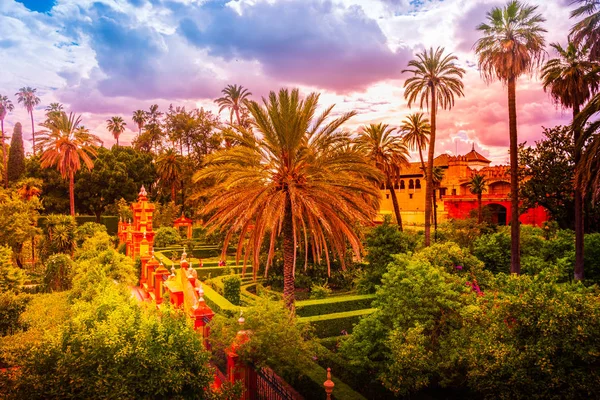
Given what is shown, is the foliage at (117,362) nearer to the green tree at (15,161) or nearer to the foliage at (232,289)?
the foliage at (232,289)

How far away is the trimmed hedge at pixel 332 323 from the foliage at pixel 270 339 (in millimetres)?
4954

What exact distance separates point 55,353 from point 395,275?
319 inches

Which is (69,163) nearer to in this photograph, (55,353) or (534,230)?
(55,353)

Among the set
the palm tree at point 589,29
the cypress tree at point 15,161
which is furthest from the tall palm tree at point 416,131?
the cypress tree at point 15,161

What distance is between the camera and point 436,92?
31.9 meters

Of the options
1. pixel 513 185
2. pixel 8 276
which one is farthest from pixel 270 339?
pixel 513 185

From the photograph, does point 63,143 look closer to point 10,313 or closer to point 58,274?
point 58,274

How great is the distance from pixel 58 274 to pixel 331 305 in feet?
52.4

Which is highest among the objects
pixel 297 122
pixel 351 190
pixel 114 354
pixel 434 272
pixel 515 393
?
pixel 297 122

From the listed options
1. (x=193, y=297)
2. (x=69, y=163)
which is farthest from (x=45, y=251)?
(x=193, y=297)

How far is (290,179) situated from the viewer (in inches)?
547

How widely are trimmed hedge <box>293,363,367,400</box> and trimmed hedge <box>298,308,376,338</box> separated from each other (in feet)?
11.5

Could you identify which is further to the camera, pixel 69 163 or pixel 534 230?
pixel 69 163

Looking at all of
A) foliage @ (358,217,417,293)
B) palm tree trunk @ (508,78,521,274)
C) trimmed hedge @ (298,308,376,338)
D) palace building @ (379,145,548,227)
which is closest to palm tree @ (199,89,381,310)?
trimmed hedge @ (298,308,376,338)
